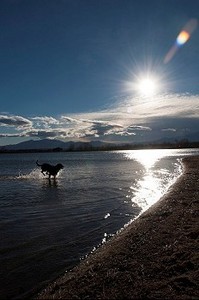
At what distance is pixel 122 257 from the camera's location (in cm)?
825

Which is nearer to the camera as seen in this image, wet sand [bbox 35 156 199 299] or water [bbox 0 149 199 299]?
wet sand [bbox 35 156 199 299]

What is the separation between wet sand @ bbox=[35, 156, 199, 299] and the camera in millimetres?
6297

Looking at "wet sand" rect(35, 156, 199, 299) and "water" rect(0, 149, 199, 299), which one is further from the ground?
"wet sand" rect(35, 156, 199, 299)

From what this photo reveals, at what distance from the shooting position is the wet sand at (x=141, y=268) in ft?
20.7

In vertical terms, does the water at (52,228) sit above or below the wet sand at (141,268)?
below

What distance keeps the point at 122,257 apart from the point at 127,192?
13141mm

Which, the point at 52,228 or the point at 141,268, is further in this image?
the point at 52,228

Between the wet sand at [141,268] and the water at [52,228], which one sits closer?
the wet sand at [141,268]

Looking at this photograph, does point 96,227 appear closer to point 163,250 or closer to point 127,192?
point 163,250

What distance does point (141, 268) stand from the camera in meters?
7.38

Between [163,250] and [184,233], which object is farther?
[184,233]

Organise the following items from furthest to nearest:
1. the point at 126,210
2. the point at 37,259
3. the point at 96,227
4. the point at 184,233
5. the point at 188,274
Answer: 1. the point at 126,210
2. the point at 96,227
3. the point at 184,233
4. the point at 37,259
5. the point at 188,274

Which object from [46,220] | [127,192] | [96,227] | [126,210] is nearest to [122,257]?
[96,227]

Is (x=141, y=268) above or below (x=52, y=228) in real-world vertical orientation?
above
